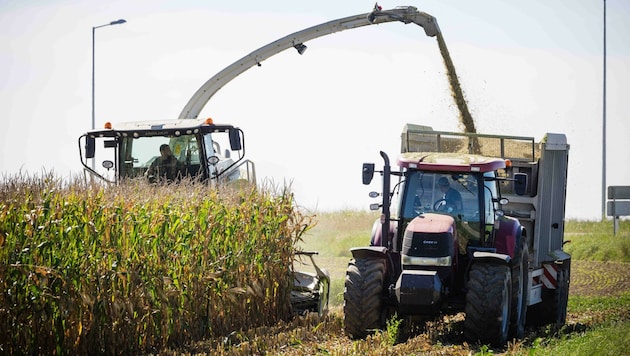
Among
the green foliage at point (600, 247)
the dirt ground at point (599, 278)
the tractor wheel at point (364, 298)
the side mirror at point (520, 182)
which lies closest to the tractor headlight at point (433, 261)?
the tractor wheel at point (364, 298)

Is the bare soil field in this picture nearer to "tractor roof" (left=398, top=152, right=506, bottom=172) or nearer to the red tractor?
the red tractor

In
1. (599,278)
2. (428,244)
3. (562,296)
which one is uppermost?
(428,244)

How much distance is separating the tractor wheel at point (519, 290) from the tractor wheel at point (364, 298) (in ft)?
5.60

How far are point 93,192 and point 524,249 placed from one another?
5.66m

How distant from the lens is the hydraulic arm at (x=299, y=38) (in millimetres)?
18828

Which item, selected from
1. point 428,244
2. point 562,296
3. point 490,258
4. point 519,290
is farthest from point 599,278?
point 428,244

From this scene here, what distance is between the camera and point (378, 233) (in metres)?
12.2

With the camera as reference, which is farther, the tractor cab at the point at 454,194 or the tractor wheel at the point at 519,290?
the tractor cab at the point at 454,194

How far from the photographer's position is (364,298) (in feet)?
36.7

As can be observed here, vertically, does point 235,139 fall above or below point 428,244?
above

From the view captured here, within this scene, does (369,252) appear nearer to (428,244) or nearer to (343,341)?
(428,244)

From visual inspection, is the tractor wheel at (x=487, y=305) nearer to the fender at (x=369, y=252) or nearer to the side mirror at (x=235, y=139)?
the fender at (x=369, y=252)

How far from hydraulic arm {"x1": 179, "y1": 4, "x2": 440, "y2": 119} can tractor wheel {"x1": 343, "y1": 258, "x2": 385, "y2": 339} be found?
8506 mm

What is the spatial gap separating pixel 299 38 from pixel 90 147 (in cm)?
562
